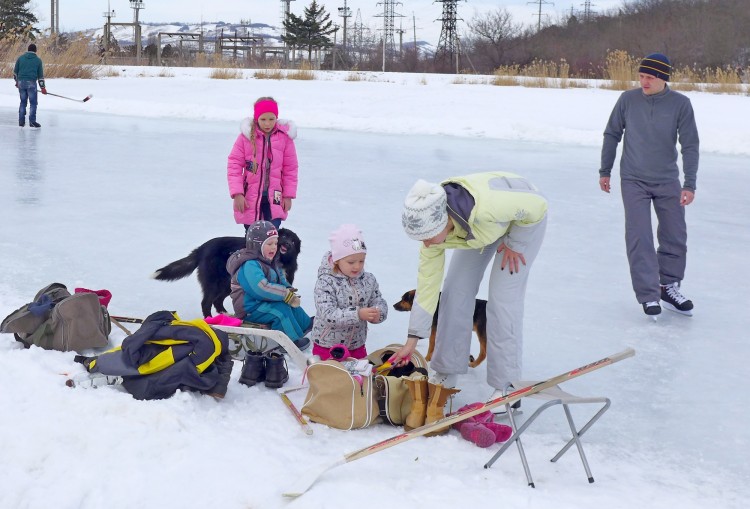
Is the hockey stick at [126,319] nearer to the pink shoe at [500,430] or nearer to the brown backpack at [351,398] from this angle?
the brown backpack at [351,398]

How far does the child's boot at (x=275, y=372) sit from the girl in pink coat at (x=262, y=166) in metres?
1.50

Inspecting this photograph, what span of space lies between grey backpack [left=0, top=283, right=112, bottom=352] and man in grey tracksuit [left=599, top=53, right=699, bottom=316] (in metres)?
2.63

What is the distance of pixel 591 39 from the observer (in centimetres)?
4028

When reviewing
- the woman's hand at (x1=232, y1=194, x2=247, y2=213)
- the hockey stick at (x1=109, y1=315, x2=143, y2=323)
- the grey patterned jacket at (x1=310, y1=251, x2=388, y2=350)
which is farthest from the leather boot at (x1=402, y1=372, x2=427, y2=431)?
the woman's hand at (x1=232, y1=194, x2=247, y2=213)

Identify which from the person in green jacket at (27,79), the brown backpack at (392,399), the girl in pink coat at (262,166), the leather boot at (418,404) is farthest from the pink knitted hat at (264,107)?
the person in green jacket at (27,79)

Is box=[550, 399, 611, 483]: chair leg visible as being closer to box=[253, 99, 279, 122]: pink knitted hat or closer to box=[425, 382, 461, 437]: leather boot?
box=[425, 382, 461, 437]: leather boot

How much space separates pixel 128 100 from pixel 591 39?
93.9ft

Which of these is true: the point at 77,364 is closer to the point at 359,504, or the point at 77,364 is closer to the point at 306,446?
the point at 306,446

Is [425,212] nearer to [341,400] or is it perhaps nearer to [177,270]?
[341,400]

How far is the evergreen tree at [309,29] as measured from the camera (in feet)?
163

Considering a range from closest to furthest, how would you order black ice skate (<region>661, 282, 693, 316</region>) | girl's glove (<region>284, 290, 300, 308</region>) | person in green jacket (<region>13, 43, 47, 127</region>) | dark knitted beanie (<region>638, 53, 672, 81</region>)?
girl's glove (<region>284, 290, 300, 308</region>)
dark knitted beanie (<region>638, 53, 672, 81</region>)
black ice skate (<region>661, 282, 693, 316</region>)
person in green jacket (<region>13, 43, 47, 127</region>)

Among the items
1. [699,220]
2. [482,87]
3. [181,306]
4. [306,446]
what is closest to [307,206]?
[181,306]

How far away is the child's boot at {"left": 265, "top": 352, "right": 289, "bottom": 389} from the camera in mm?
3168

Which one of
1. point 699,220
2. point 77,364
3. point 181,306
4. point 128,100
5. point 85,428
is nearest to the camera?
point 85,428
